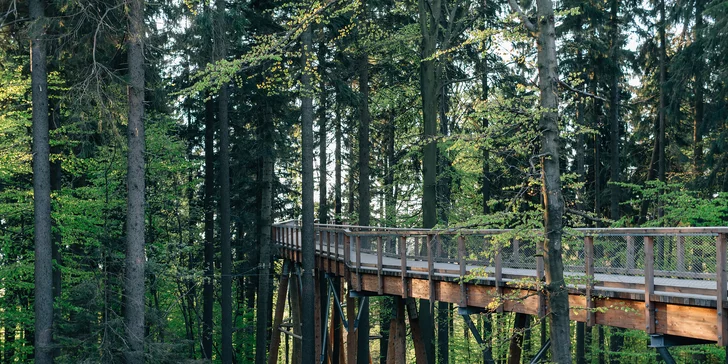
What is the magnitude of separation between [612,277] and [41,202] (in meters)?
11.9

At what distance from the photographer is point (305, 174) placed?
63.1ft

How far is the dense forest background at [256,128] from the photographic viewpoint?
15094mm

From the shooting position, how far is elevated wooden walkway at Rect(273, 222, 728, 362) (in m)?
8.67

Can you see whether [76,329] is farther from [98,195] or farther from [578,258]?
[578,258]

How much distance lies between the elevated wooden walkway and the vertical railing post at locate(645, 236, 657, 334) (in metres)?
0.01

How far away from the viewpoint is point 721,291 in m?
8.30

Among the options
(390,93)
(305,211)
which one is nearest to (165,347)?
(305,211)

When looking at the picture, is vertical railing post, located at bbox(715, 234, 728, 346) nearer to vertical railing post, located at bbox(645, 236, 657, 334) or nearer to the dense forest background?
vertical railing post, located at bbox(645, 236, 657, 334)

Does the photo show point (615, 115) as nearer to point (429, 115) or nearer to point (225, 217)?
point (429, 115)

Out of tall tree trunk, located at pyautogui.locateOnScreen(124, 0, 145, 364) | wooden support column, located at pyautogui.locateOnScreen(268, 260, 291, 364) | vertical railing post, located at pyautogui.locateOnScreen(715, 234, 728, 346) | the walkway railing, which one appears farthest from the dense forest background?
wooden support column, located at pyautogui.locateOnScreen(268, 260, 291, 364)

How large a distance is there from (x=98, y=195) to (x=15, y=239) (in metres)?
3.12

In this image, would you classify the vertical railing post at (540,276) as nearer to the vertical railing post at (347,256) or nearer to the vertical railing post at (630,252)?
the vertical railing post at (630,252)

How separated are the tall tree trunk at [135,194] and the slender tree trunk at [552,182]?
903 cm

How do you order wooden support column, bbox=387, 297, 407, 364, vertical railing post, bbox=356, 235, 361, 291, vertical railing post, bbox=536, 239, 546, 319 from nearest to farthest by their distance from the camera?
vertical railing post, bbox=536, 239, 546, 319
vertical railing post, bbox=356, 235, 361, 291
wooden support column, bbox=387, 297, 407, 364
